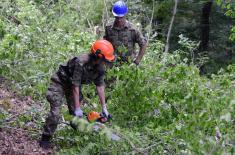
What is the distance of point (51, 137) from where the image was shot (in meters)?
6.23

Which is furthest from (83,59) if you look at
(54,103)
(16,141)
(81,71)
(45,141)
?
(16,141)

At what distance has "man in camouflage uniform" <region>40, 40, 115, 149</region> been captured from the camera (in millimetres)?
5707

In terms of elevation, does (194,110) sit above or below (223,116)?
below

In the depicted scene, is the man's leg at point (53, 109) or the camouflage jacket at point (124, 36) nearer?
the man's leg at point (53, 109)

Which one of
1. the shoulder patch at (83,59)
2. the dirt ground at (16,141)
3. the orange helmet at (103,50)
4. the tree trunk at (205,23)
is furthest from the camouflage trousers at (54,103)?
the tree trunk at (205,23)

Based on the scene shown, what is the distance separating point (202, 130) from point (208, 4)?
1239 cm

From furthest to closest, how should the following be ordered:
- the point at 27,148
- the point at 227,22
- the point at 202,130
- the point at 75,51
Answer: the point at 227,22, the point at 75,51, the point at 27,148, the point at 202,130

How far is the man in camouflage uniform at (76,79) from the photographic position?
571cm

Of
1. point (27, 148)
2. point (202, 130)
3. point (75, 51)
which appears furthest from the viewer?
point (75, 51)

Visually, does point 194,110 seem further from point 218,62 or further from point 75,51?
point 218,62

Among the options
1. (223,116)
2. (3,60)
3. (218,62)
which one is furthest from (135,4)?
(223,116)

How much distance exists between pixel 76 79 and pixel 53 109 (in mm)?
585

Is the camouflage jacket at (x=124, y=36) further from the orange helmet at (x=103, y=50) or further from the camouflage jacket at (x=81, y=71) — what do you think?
the orange helmet at (x=103, y=50)

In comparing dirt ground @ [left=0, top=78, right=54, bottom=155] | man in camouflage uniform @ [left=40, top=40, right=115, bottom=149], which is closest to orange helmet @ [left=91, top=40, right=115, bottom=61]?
man in camouflage uniform @ [left=40, top=40, right=115, bottom=149]
